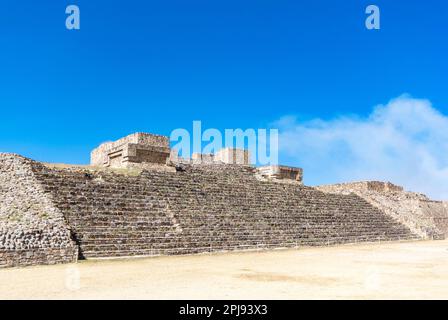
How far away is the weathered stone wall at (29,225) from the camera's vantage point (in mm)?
10023

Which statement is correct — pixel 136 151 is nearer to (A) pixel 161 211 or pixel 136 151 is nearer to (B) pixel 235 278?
(A) pixel 161 211

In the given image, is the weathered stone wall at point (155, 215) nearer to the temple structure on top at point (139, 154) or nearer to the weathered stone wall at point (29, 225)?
the weathered stone wall at point (29, 225)

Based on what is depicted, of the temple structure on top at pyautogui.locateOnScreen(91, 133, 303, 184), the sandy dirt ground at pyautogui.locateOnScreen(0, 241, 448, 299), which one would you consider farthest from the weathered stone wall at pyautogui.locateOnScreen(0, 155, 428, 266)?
the sandy dirt ground at pyautogui.locateOnScreen(0, 241, 448, 299)

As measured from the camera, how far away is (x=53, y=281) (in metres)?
7.90

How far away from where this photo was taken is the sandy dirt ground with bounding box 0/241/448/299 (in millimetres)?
6738

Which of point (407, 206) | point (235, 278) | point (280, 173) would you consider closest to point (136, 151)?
point (280, 173)

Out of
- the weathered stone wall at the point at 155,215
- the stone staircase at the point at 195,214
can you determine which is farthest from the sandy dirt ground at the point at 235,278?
the stone staircase at the point at 195,214

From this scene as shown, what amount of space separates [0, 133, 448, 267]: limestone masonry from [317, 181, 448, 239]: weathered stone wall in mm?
114

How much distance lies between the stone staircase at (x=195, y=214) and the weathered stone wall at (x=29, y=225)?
0.47 meters
